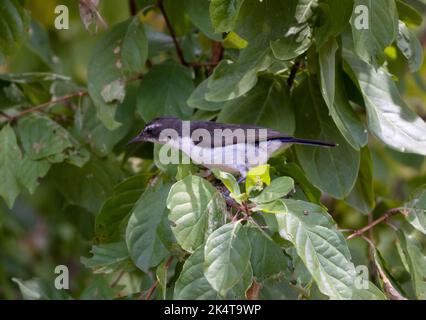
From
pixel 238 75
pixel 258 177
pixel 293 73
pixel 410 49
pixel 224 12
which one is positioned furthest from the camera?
pixel 293 73

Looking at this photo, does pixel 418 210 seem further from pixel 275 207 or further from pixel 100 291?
pixel 100 291

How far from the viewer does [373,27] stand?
2.75 m

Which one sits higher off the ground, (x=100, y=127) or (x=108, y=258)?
(x=100, y=127)

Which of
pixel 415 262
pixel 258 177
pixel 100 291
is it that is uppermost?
pixel 258 177

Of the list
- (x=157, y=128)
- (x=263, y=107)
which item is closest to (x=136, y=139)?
(x=157, y=128)

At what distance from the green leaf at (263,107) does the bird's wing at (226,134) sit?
0.04 meters

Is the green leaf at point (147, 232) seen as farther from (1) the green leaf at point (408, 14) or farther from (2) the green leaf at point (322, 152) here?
(1) the green leaf at point (408, 14)

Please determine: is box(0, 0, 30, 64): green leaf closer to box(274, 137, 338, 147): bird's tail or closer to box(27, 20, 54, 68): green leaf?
box(27, 20, 54, 68): green leaf

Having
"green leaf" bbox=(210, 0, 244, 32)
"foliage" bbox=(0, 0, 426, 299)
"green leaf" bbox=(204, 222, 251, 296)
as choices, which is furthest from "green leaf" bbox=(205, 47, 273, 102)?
"green leaf" bbox=(204, 222, 251, 296)

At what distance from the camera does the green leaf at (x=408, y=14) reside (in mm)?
3170

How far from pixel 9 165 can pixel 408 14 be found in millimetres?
1947

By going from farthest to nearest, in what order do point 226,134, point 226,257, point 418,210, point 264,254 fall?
1. point 226,134
2. point 418,210
3. point 264,254
4. point 226,257

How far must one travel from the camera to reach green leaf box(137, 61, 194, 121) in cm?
356
